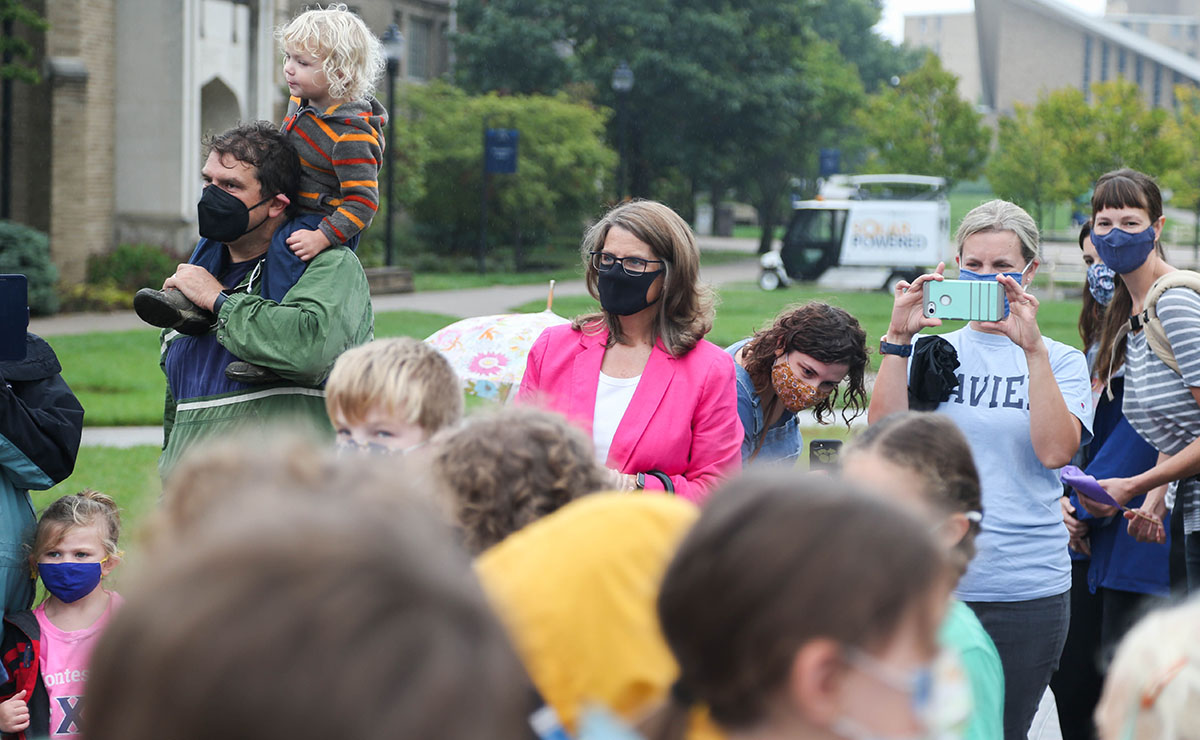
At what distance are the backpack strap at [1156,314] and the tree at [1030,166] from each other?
36659mm

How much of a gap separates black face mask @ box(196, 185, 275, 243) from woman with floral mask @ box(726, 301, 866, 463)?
185cm

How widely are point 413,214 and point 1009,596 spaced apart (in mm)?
34336

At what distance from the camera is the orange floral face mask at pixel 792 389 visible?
446cm

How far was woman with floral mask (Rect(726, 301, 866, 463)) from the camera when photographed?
4.45 meters

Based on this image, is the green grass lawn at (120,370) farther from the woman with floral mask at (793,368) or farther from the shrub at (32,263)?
the woman with floral mask at (793,368)

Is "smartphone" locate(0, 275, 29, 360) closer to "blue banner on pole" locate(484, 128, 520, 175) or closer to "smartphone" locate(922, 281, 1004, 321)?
"smartphone" locate(922, 281, 1004, 321)

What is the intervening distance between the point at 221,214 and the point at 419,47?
43904mm

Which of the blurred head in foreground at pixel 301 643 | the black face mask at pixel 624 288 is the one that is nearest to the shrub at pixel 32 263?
the black face mask at pixel 624 288

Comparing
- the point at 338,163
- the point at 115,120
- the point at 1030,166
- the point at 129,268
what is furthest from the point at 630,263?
the point at 1030,166

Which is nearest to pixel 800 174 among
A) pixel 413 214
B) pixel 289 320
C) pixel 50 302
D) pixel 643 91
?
pixel 643 91

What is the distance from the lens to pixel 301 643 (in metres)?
0.96

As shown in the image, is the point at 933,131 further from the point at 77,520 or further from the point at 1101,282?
the point at 77,520

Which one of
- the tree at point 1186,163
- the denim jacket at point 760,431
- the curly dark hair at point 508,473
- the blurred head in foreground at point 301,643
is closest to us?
the blurred head in foreground at point 301,643

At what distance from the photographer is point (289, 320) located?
3934 mm
